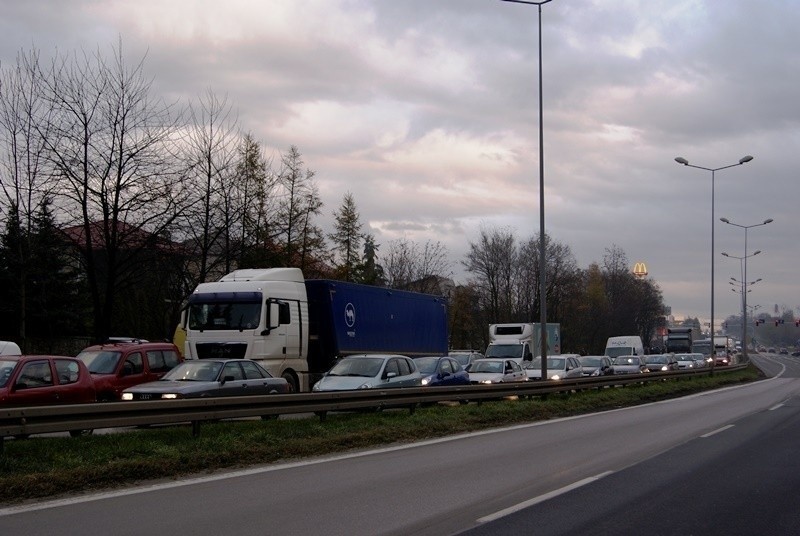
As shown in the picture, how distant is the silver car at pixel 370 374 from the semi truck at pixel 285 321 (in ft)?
8.37

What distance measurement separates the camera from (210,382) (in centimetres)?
1650

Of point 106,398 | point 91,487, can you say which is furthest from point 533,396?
point 91,487

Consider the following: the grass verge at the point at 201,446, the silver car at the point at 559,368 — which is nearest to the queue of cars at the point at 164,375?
the grass verge at the point at 201,446

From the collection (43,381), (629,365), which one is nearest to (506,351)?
(629,365)

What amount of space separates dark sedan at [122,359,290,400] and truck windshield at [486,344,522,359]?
18804mm

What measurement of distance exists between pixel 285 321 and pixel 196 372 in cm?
585

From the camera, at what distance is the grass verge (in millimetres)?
9969

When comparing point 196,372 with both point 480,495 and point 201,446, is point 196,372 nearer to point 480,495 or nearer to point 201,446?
point 201,446

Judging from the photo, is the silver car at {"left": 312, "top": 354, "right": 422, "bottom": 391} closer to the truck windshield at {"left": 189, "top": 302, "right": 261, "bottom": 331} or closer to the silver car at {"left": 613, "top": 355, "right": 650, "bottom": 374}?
the truck windshield at {"left": 189, "top": 302, "right": 261, "bottom": 331}

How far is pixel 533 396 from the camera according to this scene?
2475cm

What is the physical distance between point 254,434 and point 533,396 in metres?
12.9

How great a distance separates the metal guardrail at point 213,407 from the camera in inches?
420

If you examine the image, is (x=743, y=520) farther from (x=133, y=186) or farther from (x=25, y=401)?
(x=133, y=186)

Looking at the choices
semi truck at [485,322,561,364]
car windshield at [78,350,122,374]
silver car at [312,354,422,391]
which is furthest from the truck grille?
semi truck at [485,322,561,364]
